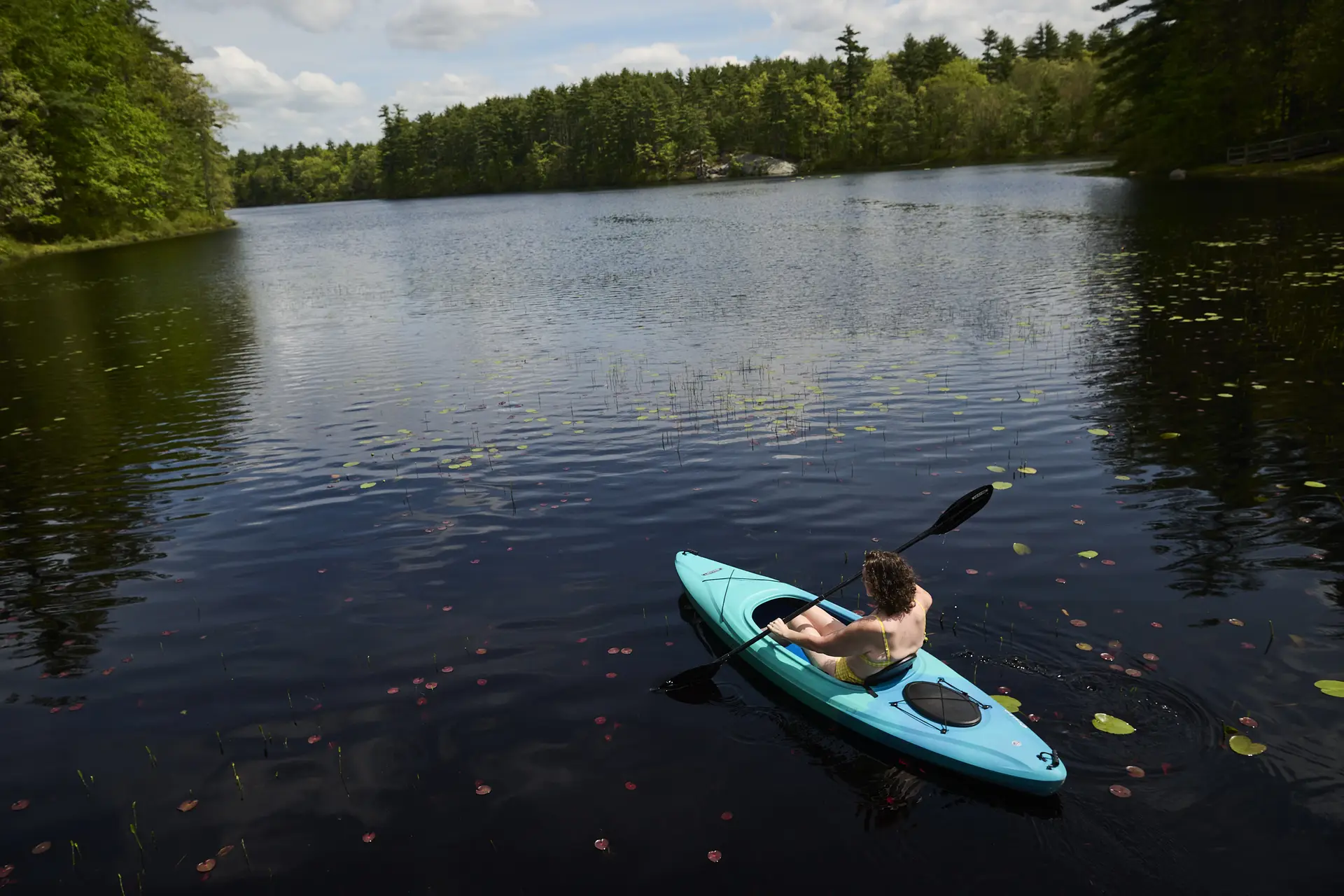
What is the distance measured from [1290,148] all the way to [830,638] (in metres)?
63.4

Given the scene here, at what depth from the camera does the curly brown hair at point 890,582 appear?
6.61 meters

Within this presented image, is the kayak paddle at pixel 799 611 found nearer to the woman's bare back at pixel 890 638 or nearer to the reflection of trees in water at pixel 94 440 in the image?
the woman's bare back at pixel 890 638

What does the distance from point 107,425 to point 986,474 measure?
16.9 meters

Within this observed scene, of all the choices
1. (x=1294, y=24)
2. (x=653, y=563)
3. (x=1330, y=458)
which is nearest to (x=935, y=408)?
(x=1330, y=458)

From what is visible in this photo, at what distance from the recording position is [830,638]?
7.16 meters

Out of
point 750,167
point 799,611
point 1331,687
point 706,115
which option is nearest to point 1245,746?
point 1331,687

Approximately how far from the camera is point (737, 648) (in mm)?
7594

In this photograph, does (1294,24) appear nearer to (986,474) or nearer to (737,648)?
(986,474)

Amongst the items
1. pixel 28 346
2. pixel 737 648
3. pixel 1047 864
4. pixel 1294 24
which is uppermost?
pixel 1294 24

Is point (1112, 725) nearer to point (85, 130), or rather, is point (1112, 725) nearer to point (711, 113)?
point (85, 130)

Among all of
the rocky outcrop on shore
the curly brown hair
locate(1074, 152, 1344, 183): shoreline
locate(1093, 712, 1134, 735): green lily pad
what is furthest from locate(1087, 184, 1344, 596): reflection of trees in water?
the rocky outcrop on shore

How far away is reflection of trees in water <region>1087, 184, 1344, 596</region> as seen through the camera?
9625 mm

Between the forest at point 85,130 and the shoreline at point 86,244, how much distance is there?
0.76 feet

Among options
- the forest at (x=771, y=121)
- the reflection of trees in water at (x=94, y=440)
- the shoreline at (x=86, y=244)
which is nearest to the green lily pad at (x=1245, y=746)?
the reflection of trees in water at (x=94, y=440)
